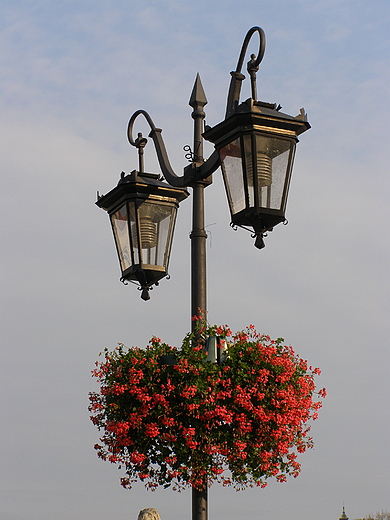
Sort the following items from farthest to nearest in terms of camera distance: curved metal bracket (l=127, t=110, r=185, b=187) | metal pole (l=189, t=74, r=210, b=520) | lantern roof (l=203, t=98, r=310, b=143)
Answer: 1. curved metal bracket (l=127, t=110, r=185, b=187)
2. metal pole (l=189, t=74, r=210, b=520)
3. lantern roof (l=203, t=98, r=310, b=143)

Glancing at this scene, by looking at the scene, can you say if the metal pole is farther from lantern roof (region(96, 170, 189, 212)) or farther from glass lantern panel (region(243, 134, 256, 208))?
glass lantern panel (region(243, 134, 256, 208))

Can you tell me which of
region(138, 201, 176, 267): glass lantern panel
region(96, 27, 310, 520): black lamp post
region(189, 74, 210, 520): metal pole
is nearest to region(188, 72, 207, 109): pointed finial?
region(96, 27, 310, 520): black lamp post

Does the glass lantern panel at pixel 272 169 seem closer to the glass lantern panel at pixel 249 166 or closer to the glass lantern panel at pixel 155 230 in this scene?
the glass lantern panel at pixel 249 166

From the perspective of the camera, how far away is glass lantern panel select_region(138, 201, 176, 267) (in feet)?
21.1

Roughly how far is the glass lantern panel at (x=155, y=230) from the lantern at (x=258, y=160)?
1083mm

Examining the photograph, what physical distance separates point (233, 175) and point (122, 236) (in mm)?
1354

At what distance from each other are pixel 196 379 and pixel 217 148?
155 cm

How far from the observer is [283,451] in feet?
18.3

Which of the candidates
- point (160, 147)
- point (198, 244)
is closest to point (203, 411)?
point (198, 244)

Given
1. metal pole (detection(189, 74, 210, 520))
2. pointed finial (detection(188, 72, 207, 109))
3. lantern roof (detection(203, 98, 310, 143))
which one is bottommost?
metal pole (detection(189, 74, 210, 520))

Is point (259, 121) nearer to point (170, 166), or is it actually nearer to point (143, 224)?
point (170, 166)

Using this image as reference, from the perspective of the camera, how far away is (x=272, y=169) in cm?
545

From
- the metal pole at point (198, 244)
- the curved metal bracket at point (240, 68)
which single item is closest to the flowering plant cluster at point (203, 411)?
the metal pole at point (198, 244)

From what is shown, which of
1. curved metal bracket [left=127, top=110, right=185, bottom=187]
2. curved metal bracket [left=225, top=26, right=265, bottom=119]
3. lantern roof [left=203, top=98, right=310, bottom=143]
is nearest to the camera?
lantern roof [left=203, top=98, right=310, bottom=143]
